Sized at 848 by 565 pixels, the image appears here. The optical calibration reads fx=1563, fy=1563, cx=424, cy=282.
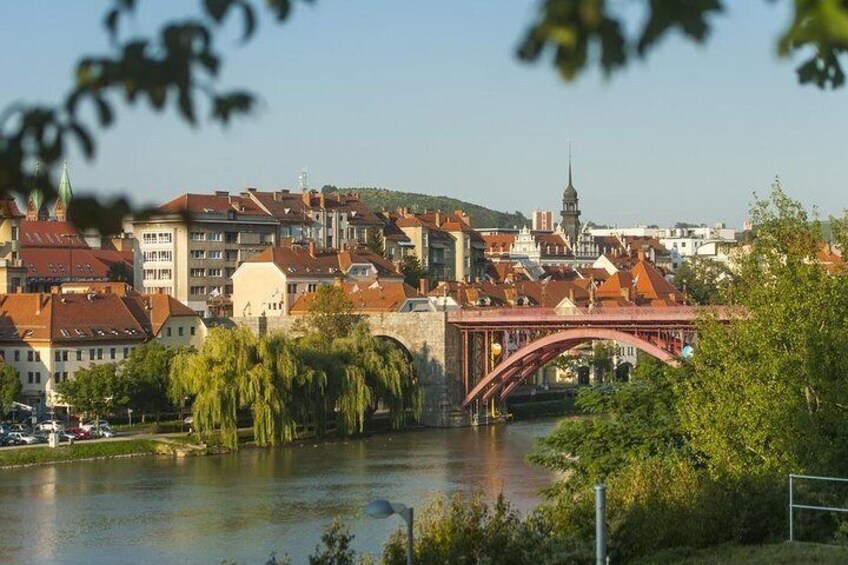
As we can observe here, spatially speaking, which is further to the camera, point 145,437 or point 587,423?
point 145,437

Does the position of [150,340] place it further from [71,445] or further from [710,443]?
[710,443]

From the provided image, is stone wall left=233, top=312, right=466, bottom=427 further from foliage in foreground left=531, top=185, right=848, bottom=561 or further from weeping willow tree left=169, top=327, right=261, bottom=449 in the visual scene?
foliage in foreground left=531, top=185, right=848, bottom=561

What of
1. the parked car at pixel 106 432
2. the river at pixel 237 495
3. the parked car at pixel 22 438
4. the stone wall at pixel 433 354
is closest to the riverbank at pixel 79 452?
the river at pixel 237 495

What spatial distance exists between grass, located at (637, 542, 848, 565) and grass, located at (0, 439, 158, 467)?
2958 cm

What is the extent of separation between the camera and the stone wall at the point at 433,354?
56.1m

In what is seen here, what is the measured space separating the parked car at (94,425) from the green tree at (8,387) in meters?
3.18

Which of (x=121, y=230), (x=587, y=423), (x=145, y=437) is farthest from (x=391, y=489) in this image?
(x=121, y=230)

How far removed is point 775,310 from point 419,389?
31.2 metres

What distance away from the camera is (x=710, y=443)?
76.3 feet

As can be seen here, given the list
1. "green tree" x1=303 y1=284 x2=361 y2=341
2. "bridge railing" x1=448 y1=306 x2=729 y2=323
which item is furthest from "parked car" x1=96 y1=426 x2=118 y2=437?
"bridge railing" x1=448 y1=306 x2=729 y2=323

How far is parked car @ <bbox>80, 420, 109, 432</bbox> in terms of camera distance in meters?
47.8

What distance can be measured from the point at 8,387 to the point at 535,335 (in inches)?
713

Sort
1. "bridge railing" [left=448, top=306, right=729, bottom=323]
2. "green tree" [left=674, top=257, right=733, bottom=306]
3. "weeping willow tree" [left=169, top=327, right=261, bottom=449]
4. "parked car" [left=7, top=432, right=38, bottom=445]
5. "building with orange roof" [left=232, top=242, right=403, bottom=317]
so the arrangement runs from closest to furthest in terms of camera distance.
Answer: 1. "parked car" [left=7, top=432, right=38, bottom=445]
2. "weeping willow tree" [left=169, top=327, right=261, bottom=449]
3. "bridge railing" [left=448, top=306, right=729, bottom=323]
4. "building with orange roof" [left=232, top=242, right=403, bottom=317]
5. "green tree" [left=674, top=257, right=733, bottom=306]

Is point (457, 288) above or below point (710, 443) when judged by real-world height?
above
